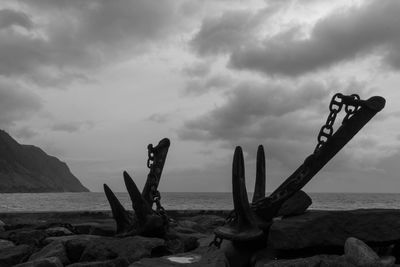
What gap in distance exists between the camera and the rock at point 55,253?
19.8ft

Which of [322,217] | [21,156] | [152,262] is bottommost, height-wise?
[152,262]

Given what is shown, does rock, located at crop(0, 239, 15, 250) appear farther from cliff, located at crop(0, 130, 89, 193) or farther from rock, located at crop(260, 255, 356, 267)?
cliff, located at crop(0, 130, 89, 193)

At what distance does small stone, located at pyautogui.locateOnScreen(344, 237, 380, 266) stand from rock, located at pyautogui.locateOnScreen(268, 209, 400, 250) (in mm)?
335

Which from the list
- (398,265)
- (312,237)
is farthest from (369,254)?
(312,237)

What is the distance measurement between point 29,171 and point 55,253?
166026 millimetres

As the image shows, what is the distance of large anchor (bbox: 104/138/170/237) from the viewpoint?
678cm

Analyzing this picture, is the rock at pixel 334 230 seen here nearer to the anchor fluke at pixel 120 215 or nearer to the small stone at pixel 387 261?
the small stone at pixel 387 261

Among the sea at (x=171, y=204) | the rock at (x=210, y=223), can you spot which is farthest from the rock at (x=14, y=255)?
the sea at (x=171, y=204)

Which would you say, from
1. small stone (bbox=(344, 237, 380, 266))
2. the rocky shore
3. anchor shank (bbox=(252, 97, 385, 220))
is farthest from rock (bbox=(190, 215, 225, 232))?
small stone (bbox=(344, 237, 380, 266))

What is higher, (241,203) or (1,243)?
(241,203)

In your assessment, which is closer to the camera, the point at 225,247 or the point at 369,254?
the point at 369,254

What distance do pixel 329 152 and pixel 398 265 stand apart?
49.4 inches

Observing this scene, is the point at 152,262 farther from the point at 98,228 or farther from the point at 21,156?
the point at 21,156

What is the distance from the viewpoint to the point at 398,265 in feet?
14.7
